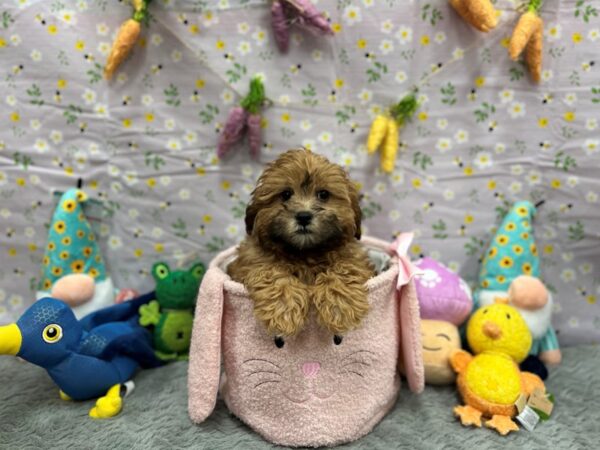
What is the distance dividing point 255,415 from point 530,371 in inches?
40.1

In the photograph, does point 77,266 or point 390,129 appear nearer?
point 390,129

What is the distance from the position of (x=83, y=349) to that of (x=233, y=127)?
928 mm

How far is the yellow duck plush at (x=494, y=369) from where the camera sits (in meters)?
1.53

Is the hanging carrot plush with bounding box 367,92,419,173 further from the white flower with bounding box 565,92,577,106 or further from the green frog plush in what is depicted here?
the green frog plush

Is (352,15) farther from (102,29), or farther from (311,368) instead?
(311,368)

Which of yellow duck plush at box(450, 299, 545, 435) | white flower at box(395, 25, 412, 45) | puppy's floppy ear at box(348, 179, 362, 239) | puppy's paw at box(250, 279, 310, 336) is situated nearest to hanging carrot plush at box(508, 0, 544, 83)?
white flower at box(395, 25, 412, 45)

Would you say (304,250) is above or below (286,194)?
below

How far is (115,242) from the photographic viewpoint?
2047 millimetres

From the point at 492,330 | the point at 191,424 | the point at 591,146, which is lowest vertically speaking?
the point at 191,424

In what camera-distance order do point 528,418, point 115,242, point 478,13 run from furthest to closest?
point 115,242, point 478,13, point 528,418

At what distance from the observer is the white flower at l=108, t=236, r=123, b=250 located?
6.70 ft

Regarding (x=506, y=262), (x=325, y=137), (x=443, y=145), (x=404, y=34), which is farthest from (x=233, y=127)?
(x=506, y=262)

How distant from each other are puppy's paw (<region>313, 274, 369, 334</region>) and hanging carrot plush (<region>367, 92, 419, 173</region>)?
640 millimetres

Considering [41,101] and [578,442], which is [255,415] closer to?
[578,442]
